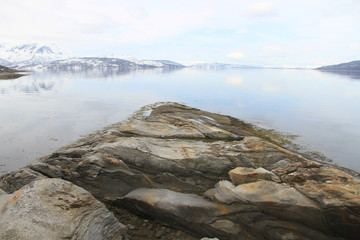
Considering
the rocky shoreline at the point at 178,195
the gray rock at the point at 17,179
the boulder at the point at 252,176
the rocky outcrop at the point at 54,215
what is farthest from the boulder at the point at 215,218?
the gray rock at the point at 17,179

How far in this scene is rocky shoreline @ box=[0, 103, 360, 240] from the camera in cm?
912

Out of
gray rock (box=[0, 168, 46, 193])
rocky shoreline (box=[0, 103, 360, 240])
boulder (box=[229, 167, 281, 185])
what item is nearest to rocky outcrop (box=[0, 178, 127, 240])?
rocky shoreline (box=[0, 103, 360, 240])

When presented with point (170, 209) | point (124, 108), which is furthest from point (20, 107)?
point (170, 209)

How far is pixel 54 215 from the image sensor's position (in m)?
8.81

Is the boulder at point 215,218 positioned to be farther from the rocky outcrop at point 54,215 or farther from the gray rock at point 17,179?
the gray rock at point 17,179

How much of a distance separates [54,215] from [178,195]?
6.24m

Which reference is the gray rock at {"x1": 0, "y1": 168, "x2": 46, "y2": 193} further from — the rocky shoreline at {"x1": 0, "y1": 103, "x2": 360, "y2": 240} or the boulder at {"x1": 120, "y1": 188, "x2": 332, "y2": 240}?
the boulder at {"x1": 120, "y1": 188, "x2": 332, "y2": 240}

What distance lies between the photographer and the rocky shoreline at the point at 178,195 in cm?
912

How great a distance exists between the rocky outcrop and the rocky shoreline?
0.04 metres

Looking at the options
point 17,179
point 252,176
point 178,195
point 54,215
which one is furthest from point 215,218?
point 17,179

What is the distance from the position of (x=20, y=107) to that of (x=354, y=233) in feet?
178

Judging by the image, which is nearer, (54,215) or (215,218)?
(54,215)

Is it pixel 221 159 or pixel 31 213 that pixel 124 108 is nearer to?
pixel 221 159

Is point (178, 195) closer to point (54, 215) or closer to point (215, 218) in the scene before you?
point (215, 218)
